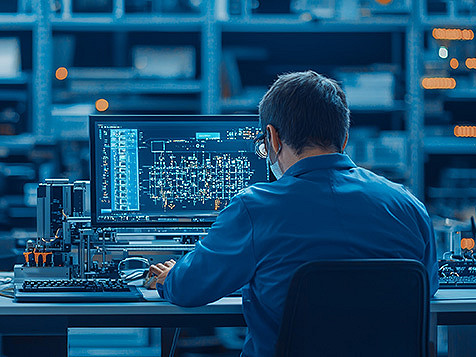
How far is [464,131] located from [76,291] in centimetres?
281

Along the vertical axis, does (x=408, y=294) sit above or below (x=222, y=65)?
below

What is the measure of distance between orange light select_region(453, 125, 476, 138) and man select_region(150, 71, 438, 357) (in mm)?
2554

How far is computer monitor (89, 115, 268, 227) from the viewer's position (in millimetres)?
1856

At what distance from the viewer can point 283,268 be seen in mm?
1183

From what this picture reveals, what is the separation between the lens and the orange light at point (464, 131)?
3713 millimetres

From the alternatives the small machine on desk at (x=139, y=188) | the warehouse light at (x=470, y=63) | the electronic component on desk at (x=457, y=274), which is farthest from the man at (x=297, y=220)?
the warehouse light at (x=470, y=63)

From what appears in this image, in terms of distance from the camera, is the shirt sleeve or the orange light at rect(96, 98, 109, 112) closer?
the shirt sleeve

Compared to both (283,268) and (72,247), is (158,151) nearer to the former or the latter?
(72,247)

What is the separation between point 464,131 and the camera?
3721 millimetres

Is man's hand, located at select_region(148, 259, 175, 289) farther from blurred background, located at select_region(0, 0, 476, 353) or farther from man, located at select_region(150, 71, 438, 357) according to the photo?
blurred background, located at select_region(0, 0, 476, 353)

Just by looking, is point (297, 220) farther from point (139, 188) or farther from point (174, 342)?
point (174, 342)

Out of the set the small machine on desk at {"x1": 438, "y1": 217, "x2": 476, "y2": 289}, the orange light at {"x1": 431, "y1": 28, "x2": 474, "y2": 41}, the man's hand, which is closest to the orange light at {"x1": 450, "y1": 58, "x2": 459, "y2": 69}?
the orange light at {"x1": 431, "y1": 28, "x2": 474, "y2": 41}

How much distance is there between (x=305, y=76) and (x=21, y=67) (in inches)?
112

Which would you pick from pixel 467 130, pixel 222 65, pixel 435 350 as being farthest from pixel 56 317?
pixel 467 130
